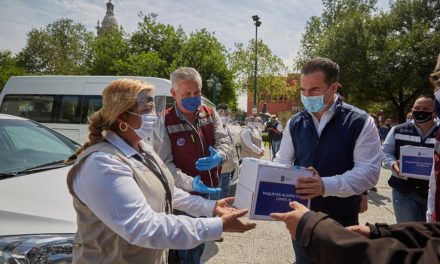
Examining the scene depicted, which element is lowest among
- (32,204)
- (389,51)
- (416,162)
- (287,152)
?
(32,204)

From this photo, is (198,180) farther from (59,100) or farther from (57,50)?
(57,50)

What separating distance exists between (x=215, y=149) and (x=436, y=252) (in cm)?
210

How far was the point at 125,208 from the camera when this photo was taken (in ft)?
5.04

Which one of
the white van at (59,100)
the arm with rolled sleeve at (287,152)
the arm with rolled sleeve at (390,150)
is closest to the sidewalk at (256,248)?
the arm with rolled sleeve at (390,150)

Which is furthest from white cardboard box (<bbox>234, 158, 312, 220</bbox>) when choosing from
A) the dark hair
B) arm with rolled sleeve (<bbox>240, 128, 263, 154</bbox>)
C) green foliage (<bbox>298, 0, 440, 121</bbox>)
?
green foliage (<bbox>298, 0, 440, 121</bbox>)

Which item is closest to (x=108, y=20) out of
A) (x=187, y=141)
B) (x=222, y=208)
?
(x=187, y=141)

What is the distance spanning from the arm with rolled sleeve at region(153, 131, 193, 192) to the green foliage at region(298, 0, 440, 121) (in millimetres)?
22466

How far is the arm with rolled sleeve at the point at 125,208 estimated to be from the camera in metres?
1.53

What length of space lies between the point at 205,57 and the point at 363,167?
23.0 m

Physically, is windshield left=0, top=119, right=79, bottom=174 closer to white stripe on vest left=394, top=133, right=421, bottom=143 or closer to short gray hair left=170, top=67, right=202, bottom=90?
short gray hair left=170, top=67, right=202, bottom=90

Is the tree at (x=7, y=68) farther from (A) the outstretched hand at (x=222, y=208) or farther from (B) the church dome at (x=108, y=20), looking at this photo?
(A) the outstretched hand at (x=222, y=208)

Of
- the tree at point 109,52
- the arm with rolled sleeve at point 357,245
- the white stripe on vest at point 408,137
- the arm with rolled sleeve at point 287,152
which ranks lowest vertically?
the arm with rolled sleeve at point 357,245

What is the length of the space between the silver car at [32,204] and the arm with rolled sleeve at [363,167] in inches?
67.4

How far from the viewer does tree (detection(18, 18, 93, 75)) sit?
35641mm
